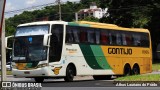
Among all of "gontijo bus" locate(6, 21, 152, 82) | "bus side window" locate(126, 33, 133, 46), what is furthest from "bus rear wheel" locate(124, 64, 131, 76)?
"bus side window" locate(126, 33, 133, 46)

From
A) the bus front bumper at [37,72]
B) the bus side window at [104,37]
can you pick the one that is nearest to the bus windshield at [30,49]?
the bus front bumper at [37,72]

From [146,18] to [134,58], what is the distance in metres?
31.5

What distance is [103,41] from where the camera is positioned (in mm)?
26078

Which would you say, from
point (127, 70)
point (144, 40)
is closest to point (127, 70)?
point (127, 70)

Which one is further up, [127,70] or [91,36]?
[91,36]

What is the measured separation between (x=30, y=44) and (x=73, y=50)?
2736 mm

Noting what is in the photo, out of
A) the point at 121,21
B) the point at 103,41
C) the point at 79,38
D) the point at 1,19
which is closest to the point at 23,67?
the point at 79,38

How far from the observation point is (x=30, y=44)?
22.4 metres

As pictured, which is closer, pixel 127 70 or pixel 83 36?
pixel 83 36

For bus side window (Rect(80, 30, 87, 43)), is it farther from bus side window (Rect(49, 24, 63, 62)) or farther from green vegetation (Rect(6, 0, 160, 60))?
green vegetation (Rect(6, 0, 160, 60))

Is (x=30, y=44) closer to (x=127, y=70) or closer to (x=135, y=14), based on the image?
(x=127, y=70)

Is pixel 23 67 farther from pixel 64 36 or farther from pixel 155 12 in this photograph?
pixel 155 12

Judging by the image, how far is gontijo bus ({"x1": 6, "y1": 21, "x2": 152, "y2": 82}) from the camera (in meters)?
22.3

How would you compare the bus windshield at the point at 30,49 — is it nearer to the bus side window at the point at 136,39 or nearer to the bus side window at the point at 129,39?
the bus side window at the point at 129,39
